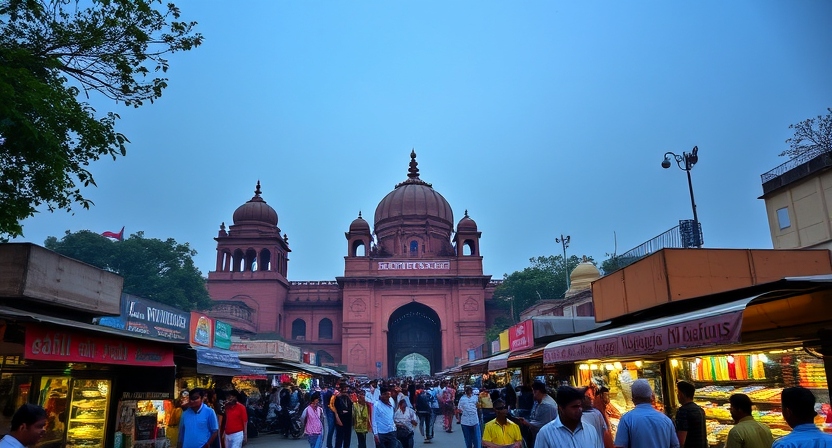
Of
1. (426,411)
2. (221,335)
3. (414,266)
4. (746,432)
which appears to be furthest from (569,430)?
(414,266)

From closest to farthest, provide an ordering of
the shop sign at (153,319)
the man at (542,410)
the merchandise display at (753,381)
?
the merchandise display at (753,381)
the man at (542,410)
the shop sign at (153,319)

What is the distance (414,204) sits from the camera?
47781mm

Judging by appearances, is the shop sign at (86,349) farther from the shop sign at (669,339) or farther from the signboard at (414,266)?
the signboard at (414,266)

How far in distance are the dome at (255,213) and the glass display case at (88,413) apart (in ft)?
130

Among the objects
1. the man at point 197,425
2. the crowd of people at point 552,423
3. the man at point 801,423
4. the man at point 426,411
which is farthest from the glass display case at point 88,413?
the man at point 426,411

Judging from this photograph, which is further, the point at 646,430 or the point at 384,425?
the point at 384,425

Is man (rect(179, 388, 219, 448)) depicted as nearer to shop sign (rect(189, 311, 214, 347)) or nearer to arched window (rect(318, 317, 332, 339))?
shop sign (rect(189, 311, 214, 347))

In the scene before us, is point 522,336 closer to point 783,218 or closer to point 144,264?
point 783,218

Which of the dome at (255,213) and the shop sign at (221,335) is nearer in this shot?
the shop sign at (221,335)

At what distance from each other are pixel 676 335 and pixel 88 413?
731 cm

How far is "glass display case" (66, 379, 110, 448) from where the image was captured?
760 centimetres

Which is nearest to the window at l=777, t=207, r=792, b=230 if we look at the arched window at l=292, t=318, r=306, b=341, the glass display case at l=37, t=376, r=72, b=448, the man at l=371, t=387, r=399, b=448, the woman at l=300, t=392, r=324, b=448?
the man at l=371, t=387, r=399, b=448

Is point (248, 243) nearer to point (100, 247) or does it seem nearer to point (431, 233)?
point (100, 247)

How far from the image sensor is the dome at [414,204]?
47531 mm
